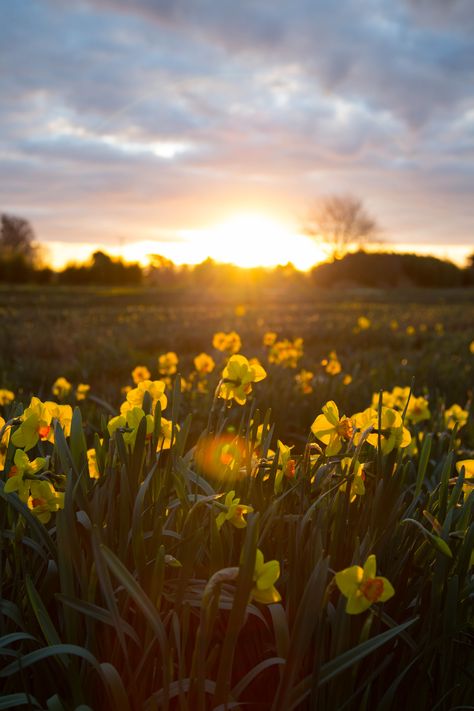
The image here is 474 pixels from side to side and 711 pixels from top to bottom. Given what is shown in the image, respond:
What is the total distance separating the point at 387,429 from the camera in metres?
1.52

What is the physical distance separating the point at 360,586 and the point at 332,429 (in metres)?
0.55

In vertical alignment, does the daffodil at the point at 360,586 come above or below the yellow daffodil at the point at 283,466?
below

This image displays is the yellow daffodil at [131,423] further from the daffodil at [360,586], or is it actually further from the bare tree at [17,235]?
the bare tree at [17,235]

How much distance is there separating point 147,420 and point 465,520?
32.4 inches

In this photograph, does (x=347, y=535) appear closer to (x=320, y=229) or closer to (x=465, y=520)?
(x=465, y=520)

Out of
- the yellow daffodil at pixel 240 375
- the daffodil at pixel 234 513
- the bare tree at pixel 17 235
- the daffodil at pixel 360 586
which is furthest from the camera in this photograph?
the bare tree at pixel 17 235

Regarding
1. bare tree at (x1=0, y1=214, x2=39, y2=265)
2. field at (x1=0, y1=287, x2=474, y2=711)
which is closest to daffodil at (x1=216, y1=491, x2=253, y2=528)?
field at (x1=0, y1=287, x2=474, y2=711)

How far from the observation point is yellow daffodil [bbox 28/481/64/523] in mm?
1375

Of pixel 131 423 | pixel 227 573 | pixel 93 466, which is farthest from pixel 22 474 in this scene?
pixel 227 573

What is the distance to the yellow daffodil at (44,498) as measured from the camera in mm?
1375

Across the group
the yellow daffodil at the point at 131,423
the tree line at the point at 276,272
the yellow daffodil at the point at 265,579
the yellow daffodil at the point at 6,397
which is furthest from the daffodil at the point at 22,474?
the tree line at the point at 276,272

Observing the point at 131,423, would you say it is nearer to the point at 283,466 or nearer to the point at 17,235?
the point at 283,466

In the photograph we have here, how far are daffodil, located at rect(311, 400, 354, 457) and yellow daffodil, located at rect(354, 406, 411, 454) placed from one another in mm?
28

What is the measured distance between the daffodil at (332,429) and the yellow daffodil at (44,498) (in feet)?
2.04
